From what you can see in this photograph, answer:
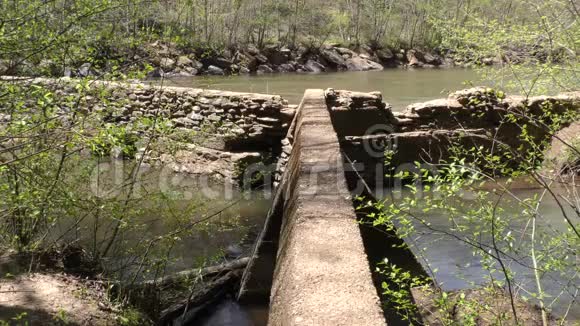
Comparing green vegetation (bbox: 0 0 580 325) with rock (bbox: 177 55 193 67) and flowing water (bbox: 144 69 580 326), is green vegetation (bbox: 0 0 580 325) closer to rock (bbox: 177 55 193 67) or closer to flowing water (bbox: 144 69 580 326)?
flowing water (bbox: 144 69 580 326)

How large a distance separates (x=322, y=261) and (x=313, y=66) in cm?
2919

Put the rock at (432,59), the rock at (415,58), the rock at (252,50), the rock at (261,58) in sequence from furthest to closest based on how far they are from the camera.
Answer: the rock at (432,59)
the rock at (415,58)
the rock at (252,50)
the rock at (261,58)

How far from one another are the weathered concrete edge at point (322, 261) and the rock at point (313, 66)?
26.7 metres

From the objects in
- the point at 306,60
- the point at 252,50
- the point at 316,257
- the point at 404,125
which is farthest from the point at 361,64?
the point at 316,257

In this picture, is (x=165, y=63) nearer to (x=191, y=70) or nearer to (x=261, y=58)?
(x=191, y=70)

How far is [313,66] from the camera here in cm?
3098

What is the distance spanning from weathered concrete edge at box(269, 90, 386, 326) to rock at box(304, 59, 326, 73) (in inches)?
1052

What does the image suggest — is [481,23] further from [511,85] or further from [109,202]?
[109,202]

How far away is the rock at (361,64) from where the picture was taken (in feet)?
108

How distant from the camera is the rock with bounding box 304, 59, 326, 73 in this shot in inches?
1201

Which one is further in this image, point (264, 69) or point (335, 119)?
point (264, 69)

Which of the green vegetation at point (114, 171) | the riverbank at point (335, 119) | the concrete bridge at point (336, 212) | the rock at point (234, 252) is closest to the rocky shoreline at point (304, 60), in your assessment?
the riverbank at point (335, 119)

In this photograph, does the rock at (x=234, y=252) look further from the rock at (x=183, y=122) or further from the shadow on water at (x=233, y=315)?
the rock at (x=183, y=122)

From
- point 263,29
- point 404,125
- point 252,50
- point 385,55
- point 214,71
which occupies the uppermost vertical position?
point 263,29
